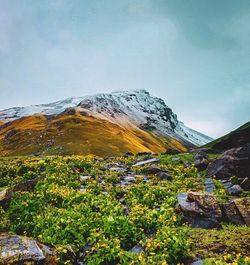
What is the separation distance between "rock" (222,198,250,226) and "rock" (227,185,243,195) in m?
3.90

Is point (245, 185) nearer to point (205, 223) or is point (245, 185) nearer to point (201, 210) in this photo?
point (201, 210)

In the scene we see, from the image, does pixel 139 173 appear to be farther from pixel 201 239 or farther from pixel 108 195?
pixel 201 239

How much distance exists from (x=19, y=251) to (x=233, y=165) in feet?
56.6

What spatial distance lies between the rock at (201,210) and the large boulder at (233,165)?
8383 mm

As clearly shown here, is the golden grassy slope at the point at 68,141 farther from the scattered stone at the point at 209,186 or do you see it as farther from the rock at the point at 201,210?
the rock at the point at 201,210

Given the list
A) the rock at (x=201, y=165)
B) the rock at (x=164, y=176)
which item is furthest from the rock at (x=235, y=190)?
the rock at (x=201, y=165)

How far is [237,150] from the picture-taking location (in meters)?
24.8

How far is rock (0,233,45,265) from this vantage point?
9195mm

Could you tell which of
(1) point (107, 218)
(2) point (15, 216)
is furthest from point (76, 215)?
(2) point (15, 216)

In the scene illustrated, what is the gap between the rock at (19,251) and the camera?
9195 mm

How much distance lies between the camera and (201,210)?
47.2ft

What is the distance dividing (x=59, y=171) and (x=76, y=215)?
33.7 feet

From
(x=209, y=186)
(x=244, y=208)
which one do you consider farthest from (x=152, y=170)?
(x=244, y=208)

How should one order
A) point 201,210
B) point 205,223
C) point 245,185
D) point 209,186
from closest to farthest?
point 205,223 < point 201,210 < point 245,185 < point 209,186
